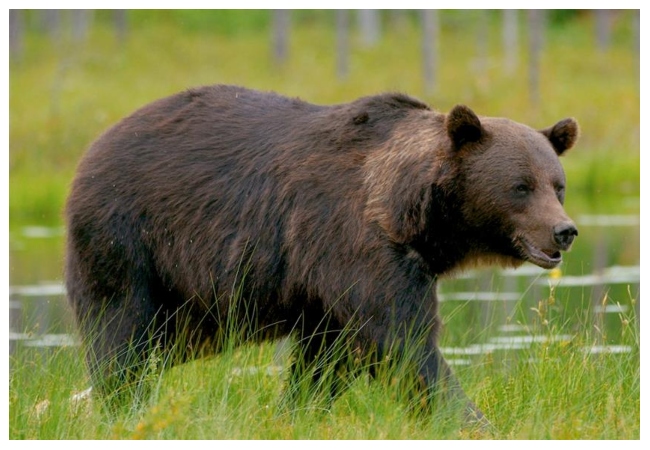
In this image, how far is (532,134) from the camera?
6102mm

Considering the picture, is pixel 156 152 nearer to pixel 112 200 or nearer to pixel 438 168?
pixel 112 200

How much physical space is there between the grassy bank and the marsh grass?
7015mm

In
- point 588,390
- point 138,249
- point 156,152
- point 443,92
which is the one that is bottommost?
point 443,92

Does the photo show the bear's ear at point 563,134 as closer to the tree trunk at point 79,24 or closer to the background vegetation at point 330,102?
the background vegetation at point 330,102

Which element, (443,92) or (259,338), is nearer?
(259,338)

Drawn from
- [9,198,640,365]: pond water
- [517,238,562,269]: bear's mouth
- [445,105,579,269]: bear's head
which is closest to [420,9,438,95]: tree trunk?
[9,198,640,365]: pond water

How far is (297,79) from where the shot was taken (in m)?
27.1

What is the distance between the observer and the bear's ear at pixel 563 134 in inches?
250

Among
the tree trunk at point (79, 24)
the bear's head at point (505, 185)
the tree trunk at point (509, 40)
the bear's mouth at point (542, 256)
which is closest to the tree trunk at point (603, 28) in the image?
the tree trunk at point (509, 40)

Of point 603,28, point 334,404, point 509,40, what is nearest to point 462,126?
point 334,404

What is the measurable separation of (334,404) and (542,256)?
1.37m
